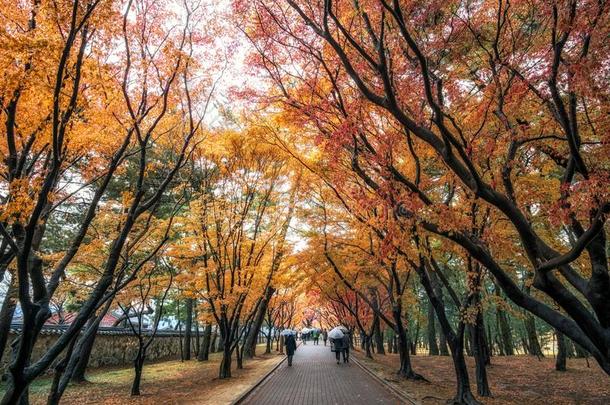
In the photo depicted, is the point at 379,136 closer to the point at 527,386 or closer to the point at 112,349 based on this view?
the point at 527,386

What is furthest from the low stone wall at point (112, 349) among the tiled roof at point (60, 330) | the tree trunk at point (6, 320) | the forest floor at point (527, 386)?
the forest floor at point (527, 386)

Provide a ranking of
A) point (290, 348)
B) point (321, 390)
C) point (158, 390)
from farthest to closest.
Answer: point (290, 348) → point (158, 390) → point (321, 390)

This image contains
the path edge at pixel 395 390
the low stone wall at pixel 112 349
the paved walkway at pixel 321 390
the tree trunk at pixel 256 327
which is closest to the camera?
the path edge at pixel 395 390

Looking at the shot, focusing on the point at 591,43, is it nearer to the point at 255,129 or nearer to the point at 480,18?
the point at 480,18

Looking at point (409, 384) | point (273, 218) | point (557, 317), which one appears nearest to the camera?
point (557, 317)

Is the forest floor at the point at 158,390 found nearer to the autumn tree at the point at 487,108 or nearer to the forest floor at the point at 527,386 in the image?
the forest floor at the point at 527,386

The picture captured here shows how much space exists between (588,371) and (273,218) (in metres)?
15.2

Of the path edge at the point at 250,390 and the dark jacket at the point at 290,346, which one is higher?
the dark jacket at the point at 290,346

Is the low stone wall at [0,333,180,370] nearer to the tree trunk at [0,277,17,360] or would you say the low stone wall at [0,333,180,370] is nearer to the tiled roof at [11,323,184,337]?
the tiled roof at [11,323,184,337]

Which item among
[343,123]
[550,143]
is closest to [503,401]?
[550,143]

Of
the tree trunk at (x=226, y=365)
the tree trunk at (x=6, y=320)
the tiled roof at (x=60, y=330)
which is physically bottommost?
the tree trunk at (x=226, y=365)

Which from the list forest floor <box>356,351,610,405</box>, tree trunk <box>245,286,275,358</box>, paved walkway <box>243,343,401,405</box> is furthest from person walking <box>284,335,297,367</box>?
forest floor <box>356,351,610,405</box>

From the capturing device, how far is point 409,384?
41.2 feet

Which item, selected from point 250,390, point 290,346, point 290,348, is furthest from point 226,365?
point 290,346
